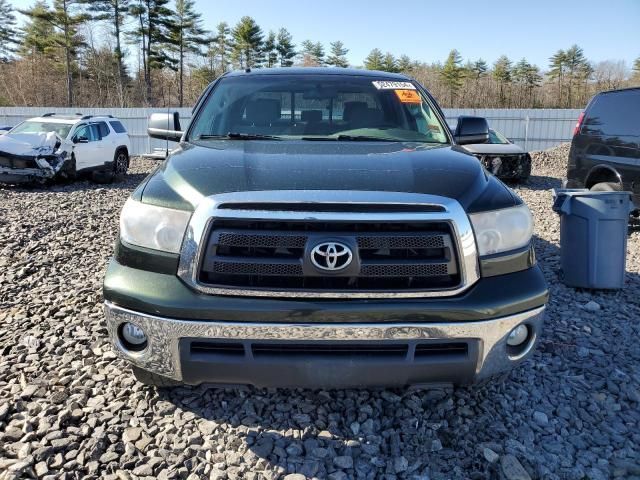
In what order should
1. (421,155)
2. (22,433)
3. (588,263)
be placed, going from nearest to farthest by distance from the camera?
(22,433)
(421,155)
(588,263)

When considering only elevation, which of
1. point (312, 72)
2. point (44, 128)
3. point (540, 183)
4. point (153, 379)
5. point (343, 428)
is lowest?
point (343, 428)

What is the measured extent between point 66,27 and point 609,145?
48716mm

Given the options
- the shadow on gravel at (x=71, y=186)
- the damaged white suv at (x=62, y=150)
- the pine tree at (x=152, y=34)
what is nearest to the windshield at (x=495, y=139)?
the shadow on gravel at (x=71, y=186)

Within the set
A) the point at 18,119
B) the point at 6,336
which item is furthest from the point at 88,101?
the point at 6,336

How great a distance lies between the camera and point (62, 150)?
12.7 meters

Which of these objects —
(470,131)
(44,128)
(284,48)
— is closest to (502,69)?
(284,48)

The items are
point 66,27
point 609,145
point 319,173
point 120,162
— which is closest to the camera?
point 319,173

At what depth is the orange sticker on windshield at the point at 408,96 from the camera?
12.0 feet

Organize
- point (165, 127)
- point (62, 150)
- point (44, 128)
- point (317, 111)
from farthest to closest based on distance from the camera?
point (44, 128)
point (62, 150)
point (165, 127)
point (317, 111)

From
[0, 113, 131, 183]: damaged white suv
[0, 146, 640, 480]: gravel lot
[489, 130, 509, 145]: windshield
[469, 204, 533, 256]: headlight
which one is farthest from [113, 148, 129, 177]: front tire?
[469, 204, 533, 256]: headlight

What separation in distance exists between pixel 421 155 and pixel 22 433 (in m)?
2.44

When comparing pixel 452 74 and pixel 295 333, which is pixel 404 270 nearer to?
pixel 295 333

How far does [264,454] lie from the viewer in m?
2.28

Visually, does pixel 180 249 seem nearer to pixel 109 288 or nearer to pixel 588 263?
pixel 109 288
